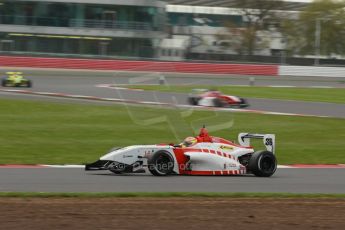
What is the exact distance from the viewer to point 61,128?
2047 centimetres

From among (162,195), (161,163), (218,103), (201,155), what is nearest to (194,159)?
(201,155)

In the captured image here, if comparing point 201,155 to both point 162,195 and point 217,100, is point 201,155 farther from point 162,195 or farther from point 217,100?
point 217,100

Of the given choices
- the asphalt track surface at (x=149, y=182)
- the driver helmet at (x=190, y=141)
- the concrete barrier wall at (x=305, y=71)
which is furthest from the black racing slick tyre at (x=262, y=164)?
the concrete barrier wall at (x=305, y=71)

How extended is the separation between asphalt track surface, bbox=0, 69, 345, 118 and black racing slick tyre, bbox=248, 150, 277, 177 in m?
1.58

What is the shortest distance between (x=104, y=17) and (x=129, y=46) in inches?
148

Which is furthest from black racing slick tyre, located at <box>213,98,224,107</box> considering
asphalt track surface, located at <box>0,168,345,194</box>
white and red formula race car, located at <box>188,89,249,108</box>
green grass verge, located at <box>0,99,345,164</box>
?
asphalt track surface, located at <box>0,168,345,194</box>

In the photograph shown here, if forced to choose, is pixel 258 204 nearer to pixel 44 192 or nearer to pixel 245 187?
pixel 245 187

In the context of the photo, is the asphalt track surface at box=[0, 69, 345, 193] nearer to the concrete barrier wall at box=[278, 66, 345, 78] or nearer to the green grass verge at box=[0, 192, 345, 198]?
the green grass verge at box=[0, 192, 345, 198]

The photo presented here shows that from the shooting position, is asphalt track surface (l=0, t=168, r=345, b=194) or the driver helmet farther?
the driver helmet

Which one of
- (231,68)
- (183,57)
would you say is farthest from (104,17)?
(231,68)

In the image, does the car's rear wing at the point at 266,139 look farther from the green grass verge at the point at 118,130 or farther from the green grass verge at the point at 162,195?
the green grass verge at the point at 162,195

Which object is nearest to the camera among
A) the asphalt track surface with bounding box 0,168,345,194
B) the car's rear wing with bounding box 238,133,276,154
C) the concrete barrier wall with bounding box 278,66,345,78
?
the asphalt track surface with bounding box 0,168,345,194

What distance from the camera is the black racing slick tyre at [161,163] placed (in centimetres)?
1274

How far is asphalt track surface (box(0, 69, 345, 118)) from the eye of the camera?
13.9 meters
